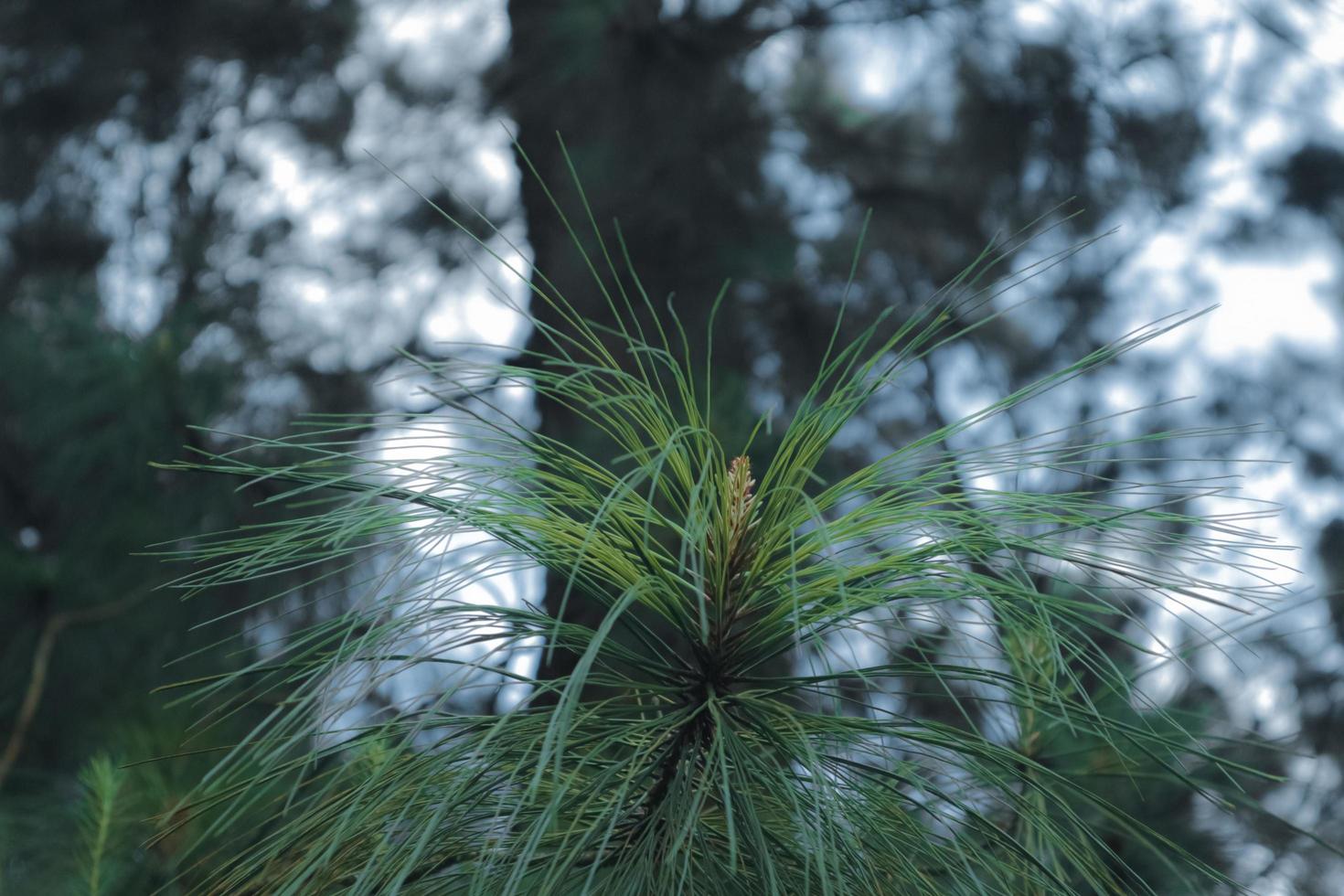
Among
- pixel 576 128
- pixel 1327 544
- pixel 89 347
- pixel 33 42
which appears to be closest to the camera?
pixel 89 347

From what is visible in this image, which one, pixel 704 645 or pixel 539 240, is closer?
pixel 704 645

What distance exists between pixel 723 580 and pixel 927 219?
3064 mm

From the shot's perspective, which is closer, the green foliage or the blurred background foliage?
the green foliage

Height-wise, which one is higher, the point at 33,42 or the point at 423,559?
the point at 33,42

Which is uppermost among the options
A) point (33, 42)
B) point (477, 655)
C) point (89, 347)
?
point (33, 42)

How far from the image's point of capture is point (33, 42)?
3369mm

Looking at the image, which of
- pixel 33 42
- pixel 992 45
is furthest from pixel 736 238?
pixel 33 42

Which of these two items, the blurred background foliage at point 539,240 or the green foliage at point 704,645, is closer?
the green foliage at point 704,645

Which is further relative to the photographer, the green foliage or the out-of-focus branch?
the out-of-focus branch

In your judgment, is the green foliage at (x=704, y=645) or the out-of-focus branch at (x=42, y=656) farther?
the out-of-focus branch at (x=42, y=656)

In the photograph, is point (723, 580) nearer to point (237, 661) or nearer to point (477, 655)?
point (477, 655)

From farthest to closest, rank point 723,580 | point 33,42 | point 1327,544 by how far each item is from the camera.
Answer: point 1327,544 < point 33,42 < point 723,580

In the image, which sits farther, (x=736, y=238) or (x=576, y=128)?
(x=736, y=238)

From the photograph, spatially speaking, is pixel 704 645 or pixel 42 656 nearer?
pixel 704 645
